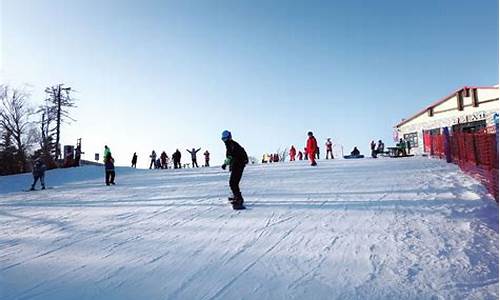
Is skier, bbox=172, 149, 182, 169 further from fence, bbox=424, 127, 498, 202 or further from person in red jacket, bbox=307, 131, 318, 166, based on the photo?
fence, bbox=424, 127, 498, 202

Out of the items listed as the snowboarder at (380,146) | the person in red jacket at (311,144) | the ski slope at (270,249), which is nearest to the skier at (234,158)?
the ski slope at (270,249)

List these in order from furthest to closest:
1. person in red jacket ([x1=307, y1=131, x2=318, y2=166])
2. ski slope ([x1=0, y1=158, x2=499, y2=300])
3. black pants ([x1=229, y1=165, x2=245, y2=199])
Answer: person in red jacket ([x1=307, y1=131, x2=318, y2=166]), black pants ([x1=229, y1=165, x2=245, y2=199]), ski slope ([x1=0, y1=158, x2=499, y2=300])

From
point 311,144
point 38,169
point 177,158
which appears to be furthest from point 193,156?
point 38,169

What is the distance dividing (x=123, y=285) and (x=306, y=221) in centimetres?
345

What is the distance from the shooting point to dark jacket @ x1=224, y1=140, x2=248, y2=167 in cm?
859

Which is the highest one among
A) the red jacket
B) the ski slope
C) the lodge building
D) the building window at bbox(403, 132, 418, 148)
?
the lodge building

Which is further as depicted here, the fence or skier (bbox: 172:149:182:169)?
skier (bbox: 172:149:182:169)

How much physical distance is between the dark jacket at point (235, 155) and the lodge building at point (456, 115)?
26.4m

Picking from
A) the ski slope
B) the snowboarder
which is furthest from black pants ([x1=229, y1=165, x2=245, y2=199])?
the snowboarder

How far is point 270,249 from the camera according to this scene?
517 centimetres

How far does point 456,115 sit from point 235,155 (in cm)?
3402

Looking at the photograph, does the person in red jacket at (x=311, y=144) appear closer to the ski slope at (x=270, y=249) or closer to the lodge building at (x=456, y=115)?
the ski slope at (x=270, y=249)

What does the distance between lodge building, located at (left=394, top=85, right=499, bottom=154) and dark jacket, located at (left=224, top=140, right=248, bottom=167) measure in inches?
1038

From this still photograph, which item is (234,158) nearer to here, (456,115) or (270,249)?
(270,249)
